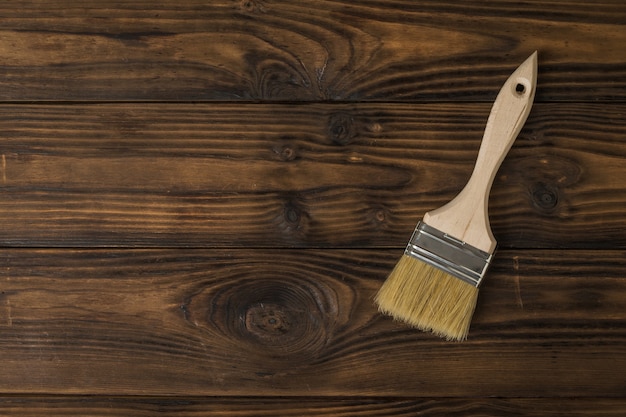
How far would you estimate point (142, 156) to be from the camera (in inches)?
35.6

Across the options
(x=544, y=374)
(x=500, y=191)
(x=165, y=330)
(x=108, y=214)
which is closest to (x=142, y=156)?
(x=108, y=214)

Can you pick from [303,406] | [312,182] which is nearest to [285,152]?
[312,182]

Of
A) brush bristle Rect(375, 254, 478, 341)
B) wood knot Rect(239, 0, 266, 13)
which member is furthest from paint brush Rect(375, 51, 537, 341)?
wood knot Rect(239, 0, 266, 13)

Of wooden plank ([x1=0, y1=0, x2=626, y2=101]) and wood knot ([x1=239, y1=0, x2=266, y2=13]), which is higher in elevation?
wood knot ([x1=239, y1=0, x2=266, y2=13])

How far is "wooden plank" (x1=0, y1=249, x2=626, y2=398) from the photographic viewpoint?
2.94 ft

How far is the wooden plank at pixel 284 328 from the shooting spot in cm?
90

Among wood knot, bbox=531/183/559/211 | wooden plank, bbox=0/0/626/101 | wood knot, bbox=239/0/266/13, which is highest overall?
wood knot, bbox=239/0/266/13

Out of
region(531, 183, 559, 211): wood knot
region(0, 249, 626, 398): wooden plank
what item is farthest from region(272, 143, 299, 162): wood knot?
region(531, 183, 559, 211): wood knot

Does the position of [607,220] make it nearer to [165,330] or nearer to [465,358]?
[465,358]

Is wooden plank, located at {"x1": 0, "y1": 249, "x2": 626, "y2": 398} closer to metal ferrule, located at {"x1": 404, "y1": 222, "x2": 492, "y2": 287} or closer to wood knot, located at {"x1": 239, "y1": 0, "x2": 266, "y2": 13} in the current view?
metal ferrule, located at {"x1": 404, "y1": 222, "x2": 492, "y2": 287}

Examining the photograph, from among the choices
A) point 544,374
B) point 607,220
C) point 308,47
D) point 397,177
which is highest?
point 308,47

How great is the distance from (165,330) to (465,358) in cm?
36

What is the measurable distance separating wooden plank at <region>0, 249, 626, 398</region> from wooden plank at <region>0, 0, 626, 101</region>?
7.7 inches

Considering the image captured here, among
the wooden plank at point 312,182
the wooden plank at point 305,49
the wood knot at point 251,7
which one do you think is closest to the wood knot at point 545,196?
the wooden plank at point 312,182
